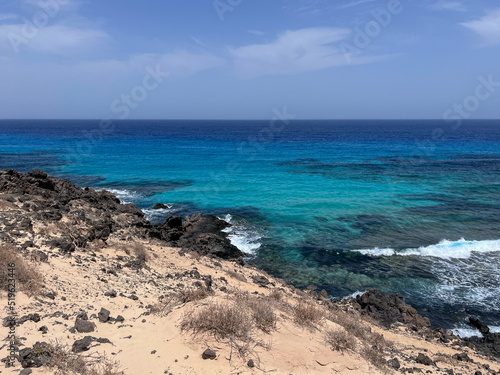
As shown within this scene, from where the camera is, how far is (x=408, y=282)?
642 inches

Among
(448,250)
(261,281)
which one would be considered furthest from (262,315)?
(448,250)

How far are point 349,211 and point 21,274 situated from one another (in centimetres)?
2196

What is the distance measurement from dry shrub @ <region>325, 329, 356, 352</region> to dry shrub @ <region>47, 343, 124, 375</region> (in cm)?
436

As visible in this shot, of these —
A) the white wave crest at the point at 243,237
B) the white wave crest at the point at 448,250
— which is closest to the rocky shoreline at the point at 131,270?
the white wave crest at the point at 243,237

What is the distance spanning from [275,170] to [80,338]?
38484mm

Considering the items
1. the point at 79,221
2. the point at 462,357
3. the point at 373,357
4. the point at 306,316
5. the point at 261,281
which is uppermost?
the point at 79,221

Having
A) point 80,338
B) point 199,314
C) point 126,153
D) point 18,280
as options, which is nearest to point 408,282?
point 199,314

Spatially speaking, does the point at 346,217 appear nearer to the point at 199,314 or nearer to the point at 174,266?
the point at 174,266

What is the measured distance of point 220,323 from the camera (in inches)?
292

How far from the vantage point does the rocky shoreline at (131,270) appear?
8.30m

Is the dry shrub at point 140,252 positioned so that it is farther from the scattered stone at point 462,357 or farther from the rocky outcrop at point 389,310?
the scattered stone at point 462,357

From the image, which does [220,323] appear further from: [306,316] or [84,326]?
[84,326]

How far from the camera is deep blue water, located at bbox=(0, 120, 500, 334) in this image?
1641 centimetres

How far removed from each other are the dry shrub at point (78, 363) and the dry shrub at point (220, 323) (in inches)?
64.8
